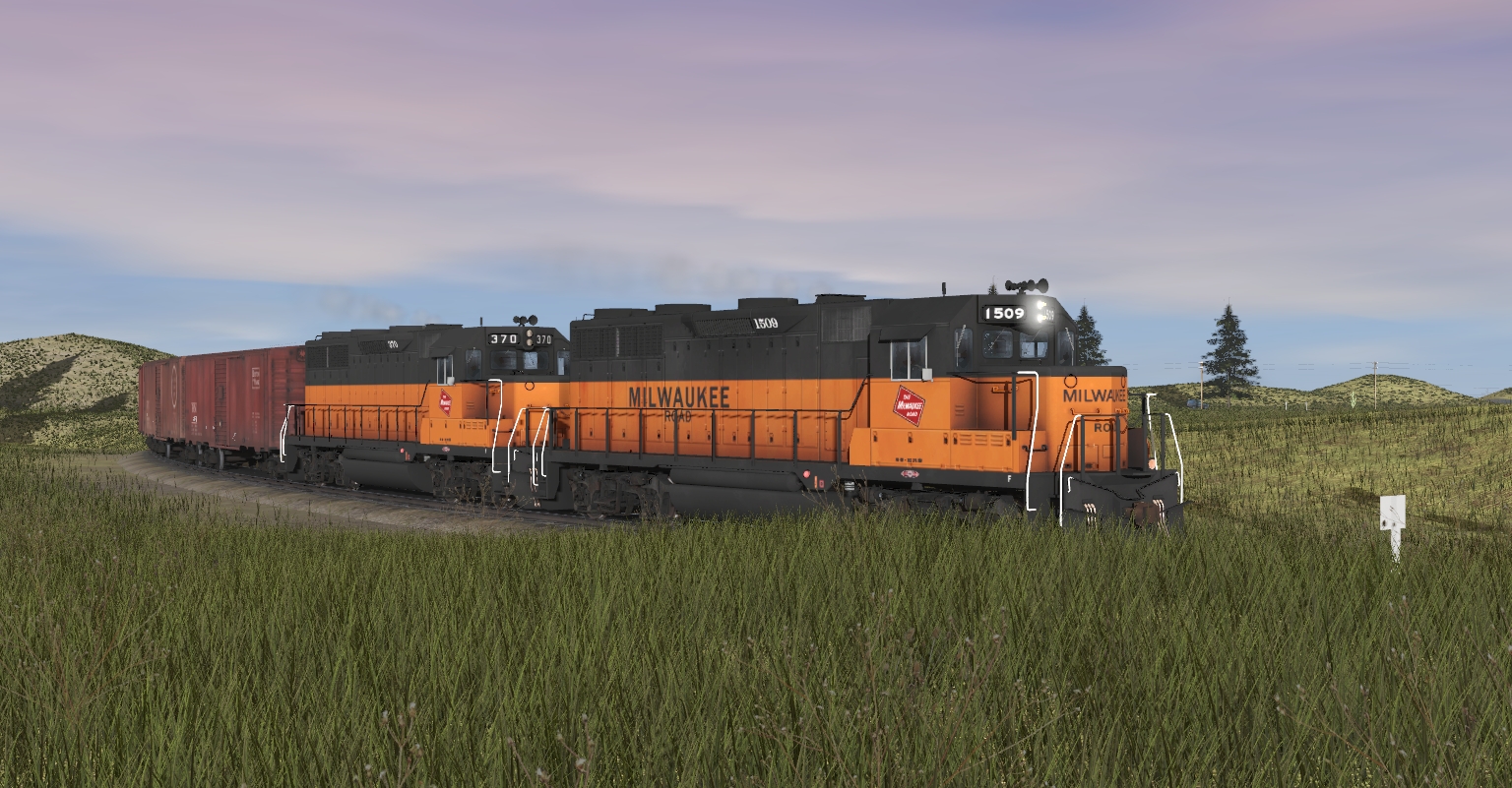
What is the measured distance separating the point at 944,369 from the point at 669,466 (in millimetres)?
5786

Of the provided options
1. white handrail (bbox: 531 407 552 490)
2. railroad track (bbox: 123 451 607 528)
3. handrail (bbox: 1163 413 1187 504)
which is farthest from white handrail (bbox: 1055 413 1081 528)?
white handrail (bbox: 531 407 552 490)

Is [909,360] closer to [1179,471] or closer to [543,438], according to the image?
[1179,471]

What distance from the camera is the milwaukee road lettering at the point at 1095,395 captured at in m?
14.1

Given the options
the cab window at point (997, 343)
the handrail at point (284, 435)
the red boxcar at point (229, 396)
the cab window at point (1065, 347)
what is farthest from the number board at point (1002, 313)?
the red boxcar at point (229, 396)

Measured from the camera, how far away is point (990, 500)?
13.9 meters

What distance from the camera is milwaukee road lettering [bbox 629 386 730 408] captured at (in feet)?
59.0

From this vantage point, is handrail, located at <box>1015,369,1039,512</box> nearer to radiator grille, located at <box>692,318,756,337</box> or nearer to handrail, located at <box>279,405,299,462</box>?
radiator grille, located at <box>692,318,756,337</box>

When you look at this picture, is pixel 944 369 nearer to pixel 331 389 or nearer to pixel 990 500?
pixel 990 500

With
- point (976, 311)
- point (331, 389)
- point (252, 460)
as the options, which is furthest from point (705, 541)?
point (252, 460)

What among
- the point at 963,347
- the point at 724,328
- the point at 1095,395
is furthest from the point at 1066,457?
the point at 724,328

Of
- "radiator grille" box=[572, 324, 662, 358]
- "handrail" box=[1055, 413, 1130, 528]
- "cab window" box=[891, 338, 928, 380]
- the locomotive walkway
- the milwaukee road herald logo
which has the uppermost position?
"radiator grille" box=[572, 324, 662, 358]

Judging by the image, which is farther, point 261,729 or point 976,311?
point 976,311

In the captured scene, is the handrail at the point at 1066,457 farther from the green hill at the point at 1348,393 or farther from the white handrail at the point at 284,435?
the green hill at the point at 1348,393

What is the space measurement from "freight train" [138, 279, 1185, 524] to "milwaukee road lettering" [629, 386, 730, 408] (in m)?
0.03
